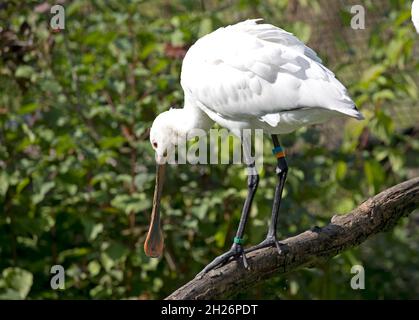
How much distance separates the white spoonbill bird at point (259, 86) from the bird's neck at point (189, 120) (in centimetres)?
3

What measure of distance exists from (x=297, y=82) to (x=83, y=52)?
2.59m

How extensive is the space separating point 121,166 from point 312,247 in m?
2.10

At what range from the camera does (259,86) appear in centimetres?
470

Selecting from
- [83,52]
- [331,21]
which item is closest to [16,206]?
[83,52]

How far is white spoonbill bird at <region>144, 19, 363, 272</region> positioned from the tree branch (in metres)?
0.08

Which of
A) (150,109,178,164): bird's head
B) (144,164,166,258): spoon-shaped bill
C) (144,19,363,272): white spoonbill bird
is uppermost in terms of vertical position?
(144,19,363,272): white spoonbill bird

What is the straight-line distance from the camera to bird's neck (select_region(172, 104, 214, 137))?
16.9 feet

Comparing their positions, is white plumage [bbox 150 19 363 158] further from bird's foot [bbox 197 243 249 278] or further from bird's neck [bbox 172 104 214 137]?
bird's foot [bbox 197 243 249 278]

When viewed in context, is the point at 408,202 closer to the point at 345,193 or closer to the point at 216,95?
the point at 216,95

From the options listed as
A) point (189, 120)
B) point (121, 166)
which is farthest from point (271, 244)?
point (121, 166)

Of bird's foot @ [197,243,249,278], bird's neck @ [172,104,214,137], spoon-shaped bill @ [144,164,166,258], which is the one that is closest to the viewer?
bird's foot @ [197,243,249,278]

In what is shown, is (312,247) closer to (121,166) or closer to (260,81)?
(260,81)

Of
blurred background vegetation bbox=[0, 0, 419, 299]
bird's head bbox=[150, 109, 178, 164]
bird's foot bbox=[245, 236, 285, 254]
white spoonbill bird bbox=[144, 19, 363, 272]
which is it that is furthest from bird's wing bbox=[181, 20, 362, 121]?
blurred background vegetation bbox=[0, 0, 419, 299]

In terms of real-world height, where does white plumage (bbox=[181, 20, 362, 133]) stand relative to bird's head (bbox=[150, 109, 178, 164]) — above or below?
above
